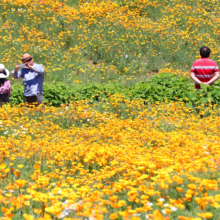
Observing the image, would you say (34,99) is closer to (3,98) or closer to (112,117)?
(3,98)

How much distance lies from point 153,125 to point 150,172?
3.09 meters

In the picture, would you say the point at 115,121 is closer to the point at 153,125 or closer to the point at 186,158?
the point at 153,125

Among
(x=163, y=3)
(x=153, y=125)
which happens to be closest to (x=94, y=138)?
(x=153, y=125)

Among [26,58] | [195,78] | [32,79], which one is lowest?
[32,79]

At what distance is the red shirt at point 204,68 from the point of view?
6.99 m

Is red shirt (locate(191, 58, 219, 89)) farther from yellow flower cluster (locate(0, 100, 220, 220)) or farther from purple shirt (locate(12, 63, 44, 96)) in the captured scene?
purple shirt (locate(12, 63, 44, 96))

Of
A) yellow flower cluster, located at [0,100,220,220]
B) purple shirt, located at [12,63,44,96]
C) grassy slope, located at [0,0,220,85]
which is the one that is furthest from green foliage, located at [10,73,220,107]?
grassy slope, located at [0,0,220,85]

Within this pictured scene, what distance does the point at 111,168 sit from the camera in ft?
12.4

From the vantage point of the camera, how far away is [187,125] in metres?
6.32

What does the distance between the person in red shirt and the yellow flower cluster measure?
0.76 m

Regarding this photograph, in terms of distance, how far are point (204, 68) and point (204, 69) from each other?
1.1 inches

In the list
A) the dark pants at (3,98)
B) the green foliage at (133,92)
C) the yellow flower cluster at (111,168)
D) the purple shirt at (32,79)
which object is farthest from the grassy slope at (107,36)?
the yellow flower cluster at (111,168)

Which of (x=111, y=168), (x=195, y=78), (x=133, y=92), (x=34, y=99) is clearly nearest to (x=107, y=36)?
(x=133, y=92)

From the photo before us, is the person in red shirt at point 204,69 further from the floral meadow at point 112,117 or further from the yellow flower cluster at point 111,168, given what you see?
the yellow flower cluster at point 111,168
